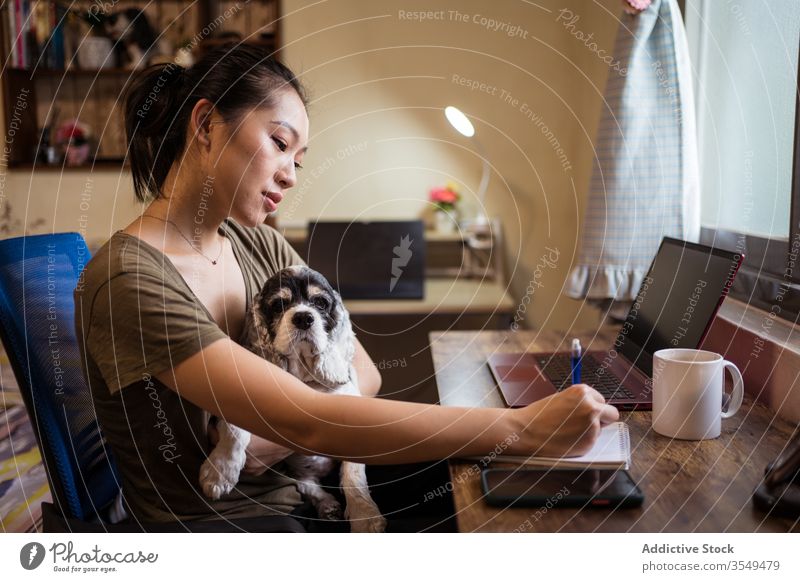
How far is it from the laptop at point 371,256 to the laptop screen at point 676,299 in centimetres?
90

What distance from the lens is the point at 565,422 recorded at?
0.72 metres

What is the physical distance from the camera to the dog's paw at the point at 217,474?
0.80 metres

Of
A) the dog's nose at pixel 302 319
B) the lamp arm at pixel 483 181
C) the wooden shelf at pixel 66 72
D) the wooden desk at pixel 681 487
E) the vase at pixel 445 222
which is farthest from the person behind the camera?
the wooden shelf at pixel 66 72

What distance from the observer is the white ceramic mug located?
84cm

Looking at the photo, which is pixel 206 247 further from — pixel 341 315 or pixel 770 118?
pixel 770 118

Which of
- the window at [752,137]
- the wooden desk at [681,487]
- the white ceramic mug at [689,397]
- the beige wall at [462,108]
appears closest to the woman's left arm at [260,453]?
the wooden desk at [681,487]

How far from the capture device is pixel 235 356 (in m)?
0.71

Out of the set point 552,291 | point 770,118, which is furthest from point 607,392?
point 552,291

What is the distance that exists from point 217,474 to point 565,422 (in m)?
0.40

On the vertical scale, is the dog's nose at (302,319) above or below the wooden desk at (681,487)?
above

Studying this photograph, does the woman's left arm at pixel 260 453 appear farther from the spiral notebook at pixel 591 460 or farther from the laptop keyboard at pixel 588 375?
the laptop keyboard at pixel 588 375

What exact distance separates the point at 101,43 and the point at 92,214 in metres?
0.64

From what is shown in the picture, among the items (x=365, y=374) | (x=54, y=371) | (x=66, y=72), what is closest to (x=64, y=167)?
(x=66, y=72)
